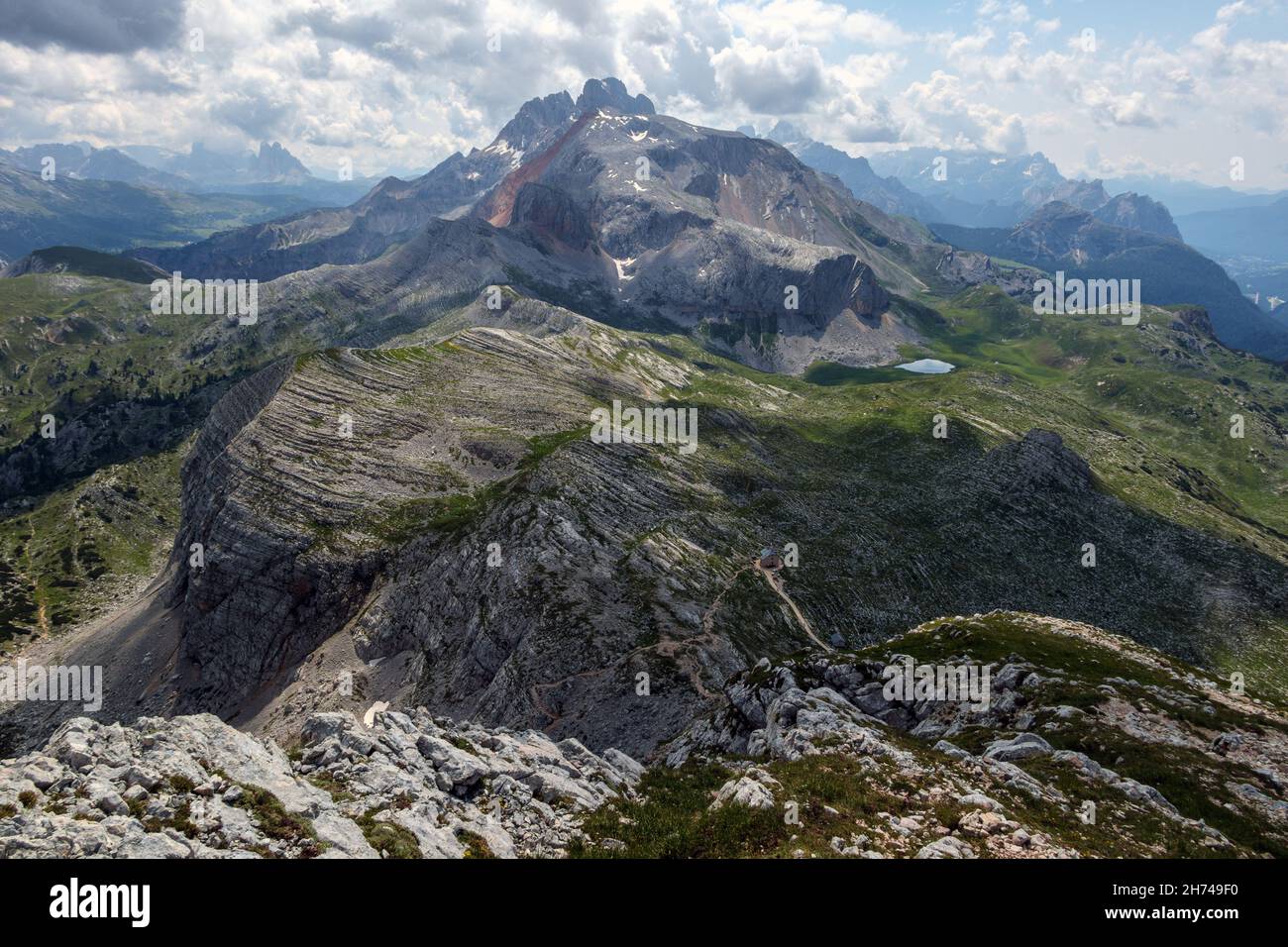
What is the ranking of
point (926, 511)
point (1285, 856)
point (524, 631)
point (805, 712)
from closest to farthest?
point (1285, 856), point (805, 712), point (524, 631), point (926, 511)

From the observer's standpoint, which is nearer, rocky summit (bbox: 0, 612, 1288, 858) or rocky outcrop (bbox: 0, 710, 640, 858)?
rocky outcrop (bbox: 0, 710, 640, 858)

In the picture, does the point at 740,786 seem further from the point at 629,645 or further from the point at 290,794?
the point at 629,645

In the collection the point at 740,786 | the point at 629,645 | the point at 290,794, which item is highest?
the point at 290,794

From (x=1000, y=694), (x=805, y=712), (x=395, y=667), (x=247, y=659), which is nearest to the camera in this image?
(x=805, y=712)

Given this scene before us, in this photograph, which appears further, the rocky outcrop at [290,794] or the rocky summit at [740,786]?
the rocky summit at [740,786]

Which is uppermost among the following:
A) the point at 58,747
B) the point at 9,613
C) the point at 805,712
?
the point at 58,747

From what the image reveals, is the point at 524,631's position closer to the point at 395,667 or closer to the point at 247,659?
the point at 395,667

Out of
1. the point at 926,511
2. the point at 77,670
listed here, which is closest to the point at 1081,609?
the point at 926,511

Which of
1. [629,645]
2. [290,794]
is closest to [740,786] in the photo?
[290,794]
